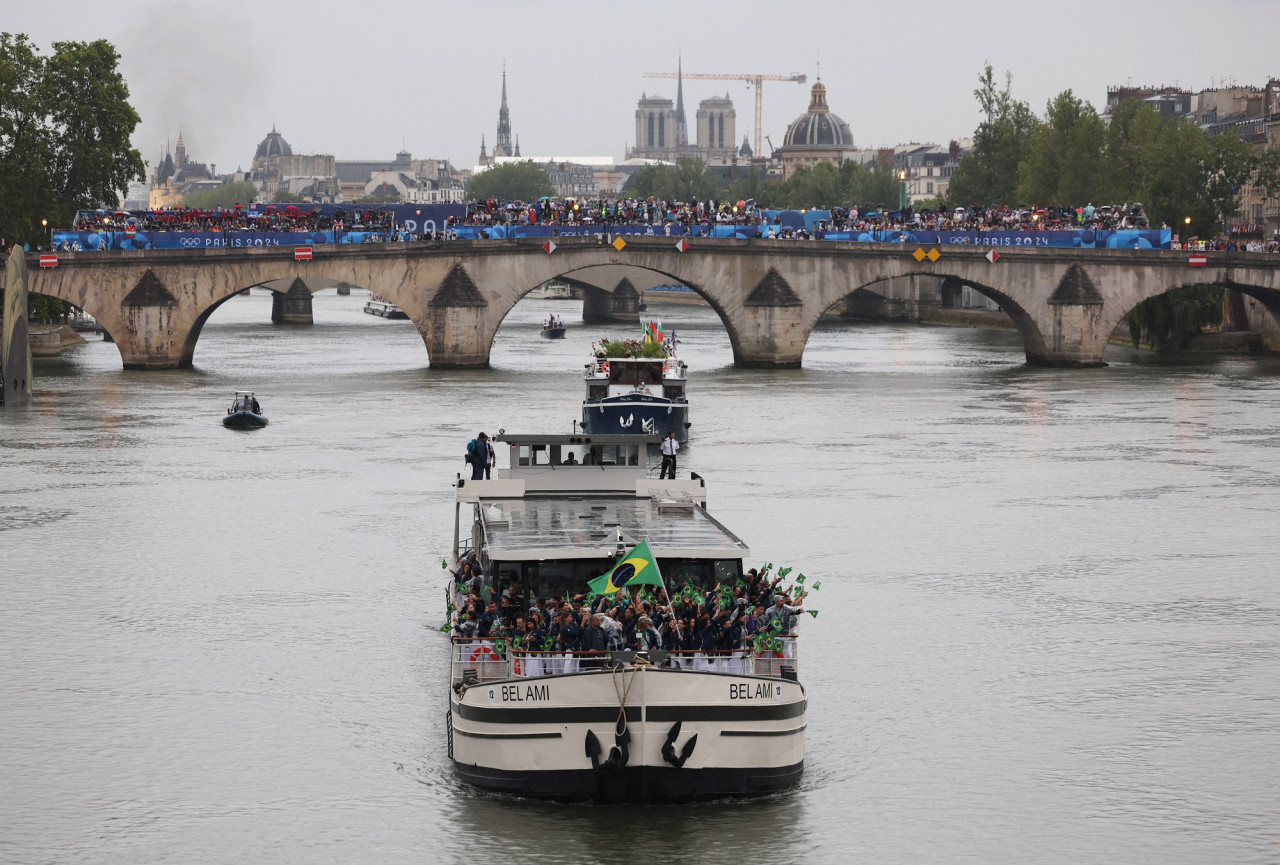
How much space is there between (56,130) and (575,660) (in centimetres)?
8692

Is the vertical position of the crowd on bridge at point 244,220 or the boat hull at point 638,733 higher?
the crowd on bridge at point 244,220

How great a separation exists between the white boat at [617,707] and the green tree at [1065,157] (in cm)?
9738

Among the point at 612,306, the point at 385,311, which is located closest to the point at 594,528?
the point at 612,306

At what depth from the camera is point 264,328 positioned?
13275 centimetres

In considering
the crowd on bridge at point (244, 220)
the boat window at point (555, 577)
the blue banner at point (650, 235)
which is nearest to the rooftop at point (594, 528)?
the boat window at point (555, 577)

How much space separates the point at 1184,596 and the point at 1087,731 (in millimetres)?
9748

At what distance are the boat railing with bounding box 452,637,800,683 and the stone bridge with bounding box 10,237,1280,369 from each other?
6278 cm

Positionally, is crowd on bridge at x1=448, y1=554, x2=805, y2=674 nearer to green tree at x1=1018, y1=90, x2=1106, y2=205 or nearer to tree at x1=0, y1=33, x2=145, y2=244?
tree at x1=0, y1=33, x2=145, y2=244

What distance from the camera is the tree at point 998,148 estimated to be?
441 feet

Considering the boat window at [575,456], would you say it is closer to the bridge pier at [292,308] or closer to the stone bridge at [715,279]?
the stone bridge at [715,279]

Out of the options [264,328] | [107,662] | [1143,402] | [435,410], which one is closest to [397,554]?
[107,662]

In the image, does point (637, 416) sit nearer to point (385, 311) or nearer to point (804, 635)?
point (804, 635)

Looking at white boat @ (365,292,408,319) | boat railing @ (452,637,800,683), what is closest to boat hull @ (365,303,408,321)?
white boat @ (365,292,408,319)

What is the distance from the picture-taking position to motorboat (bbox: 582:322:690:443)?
59844 mm
